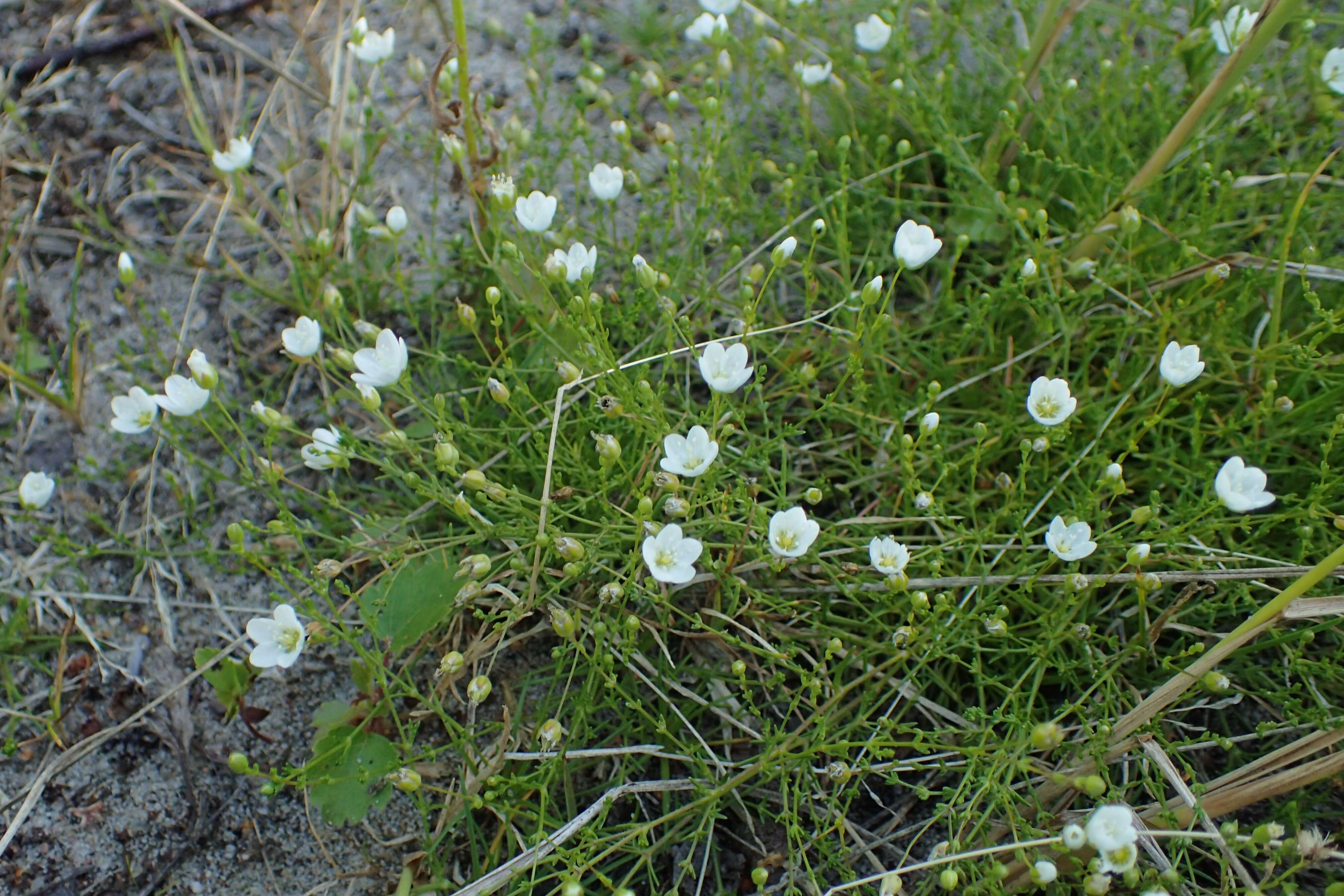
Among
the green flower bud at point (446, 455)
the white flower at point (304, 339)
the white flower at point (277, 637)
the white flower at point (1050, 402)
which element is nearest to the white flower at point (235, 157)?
the white flower at point (304, 339)

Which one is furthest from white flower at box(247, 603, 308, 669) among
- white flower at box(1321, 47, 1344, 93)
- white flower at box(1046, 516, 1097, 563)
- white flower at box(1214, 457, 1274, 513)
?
white flower at box(1321, 47, 1344, 93)

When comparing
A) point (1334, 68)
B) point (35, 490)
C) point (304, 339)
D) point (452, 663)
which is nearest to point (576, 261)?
point (304, 339)

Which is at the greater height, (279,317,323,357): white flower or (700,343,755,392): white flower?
(700,343,755,392): white flower

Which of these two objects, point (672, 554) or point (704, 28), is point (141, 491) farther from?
point (704, 28)

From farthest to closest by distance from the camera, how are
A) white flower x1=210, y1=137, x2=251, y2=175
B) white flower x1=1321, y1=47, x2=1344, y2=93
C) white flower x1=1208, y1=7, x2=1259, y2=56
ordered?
1. white flower x1=210, y1=137, x2=251, y2=175
2. white flower x1=1321, y1=47, x2=1344, y2=93
3. white flower x1=1208, y1=7, x2=1259, y2=56

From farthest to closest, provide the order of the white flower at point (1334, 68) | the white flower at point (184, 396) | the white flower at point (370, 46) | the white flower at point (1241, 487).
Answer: the white flower at point (370, 46)
the white flower at point (1334, 68)
the white flower at point (184, 396)
the white flower at point (1241, 487)

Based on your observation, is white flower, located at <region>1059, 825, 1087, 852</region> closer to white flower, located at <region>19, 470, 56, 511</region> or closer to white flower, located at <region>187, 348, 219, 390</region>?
white flower, located at <region>187, 348, 219, 390</region>

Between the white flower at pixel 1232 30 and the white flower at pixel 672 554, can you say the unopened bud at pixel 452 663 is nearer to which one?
Answer: the white flower at pixel 672 554
